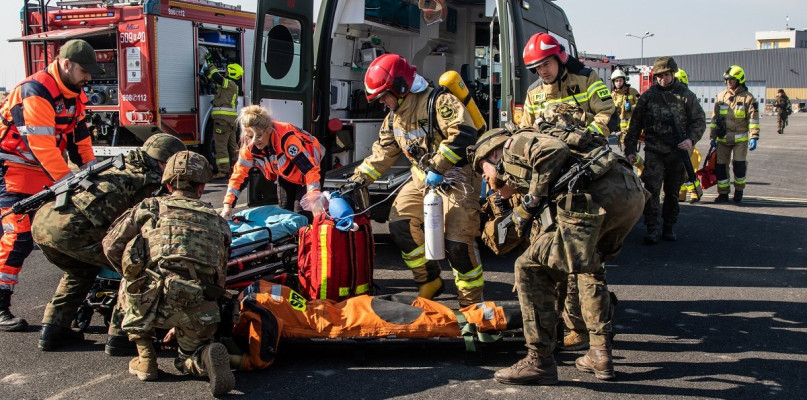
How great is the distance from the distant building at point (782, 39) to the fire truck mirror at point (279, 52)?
85.2m

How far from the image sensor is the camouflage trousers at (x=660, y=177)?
25.2ft

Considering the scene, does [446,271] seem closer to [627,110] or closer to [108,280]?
[108,280]

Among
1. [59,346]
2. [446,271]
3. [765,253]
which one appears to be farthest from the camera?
[765,253]

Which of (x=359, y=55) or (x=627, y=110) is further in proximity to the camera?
(x=627, y=110)

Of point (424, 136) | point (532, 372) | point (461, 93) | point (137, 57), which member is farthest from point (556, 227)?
point (137, 57)

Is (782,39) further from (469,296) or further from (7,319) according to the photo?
(7,319)

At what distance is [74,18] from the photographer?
39.6 ft

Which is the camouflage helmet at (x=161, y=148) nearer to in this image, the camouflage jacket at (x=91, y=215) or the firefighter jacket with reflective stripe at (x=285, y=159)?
the camouflage jacket at (x=91, y=215)

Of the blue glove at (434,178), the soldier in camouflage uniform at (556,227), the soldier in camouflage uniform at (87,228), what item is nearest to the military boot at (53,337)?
the soldier in camouflage uniform at (87,228)

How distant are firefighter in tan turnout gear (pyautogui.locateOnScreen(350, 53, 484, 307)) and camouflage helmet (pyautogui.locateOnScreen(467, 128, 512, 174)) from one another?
55 cm

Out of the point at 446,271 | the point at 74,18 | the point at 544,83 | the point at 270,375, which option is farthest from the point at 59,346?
the point at 74,18

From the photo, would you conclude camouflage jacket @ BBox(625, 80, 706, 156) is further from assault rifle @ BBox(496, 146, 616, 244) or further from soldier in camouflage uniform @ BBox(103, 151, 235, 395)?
soldier in camouflage uniform @ BBox(103, 151, 235, 395)

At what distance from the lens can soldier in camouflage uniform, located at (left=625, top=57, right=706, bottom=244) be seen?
7594 millimetres

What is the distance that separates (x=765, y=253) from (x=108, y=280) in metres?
6.20
